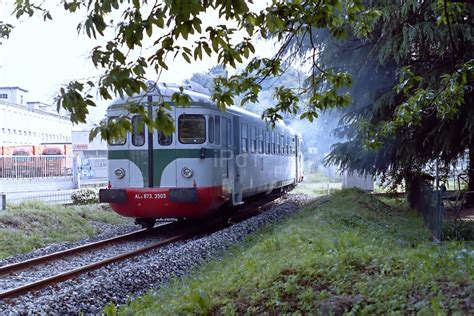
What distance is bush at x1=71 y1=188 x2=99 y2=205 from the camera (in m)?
18.9

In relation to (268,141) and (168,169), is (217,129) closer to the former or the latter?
(168,169)

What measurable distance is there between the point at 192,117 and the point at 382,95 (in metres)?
4.76

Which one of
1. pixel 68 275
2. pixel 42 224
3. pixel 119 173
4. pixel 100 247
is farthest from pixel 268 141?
pixel 68 275

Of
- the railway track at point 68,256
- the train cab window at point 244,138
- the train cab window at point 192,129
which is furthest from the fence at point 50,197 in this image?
the train cab window at point 192,129

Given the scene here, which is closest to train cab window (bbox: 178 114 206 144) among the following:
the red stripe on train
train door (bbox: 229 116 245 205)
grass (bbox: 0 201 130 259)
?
the red stripe on train

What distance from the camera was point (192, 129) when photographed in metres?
11.9

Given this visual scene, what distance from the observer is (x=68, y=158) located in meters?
23.6

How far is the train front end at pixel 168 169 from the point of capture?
11.5 m

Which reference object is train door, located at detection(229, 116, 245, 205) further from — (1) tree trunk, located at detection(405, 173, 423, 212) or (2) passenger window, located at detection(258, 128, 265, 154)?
(1) tree trunk, located at detection(405, 173, 423, 212)

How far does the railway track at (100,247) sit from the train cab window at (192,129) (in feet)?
6.97

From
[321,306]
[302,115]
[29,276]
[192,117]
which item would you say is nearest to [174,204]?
[192,117]

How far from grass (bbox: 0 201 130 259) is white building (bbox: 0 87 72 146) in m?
14.3

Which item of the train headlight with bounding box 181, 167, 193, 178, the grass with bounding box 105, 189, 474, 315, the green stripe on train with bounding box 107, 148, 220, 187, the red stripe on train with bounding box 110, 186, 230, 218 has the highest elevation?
the green stripe on train with bounding box 107, 148, 220, 187

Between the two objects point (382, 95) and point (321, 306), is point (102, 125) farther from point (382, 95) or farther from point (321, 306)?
point (382, 95)
